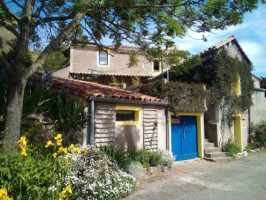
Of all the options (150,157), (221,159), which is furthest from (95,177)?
(221,159)

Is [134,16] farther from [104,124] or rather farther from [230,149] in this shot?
[230,149]

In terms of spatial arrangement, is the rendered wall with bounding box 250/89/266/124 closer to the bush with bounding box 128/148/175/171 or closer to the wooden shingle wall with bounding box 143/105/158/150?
the wooden shingle wall with bounding box 143/105/158/150

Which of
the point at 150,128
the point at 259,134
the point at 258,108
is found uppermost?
the point at 258,108

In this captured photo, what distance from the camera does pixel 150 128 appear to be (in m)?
8.14

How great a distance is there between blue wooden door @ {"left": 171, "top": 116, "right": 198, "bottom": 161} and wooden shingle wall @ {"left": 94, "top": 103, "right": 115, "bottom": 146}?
146 inches

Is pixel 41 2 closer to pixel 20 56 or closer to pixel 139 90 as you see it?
pixel 20 56

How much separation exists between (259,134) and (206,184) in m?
9.91

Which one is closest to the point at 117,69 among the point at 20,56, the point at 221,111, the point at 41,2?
the point at 221,111

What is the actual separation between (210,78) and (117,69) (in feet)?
24.6

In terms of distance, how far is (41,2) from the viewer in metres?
6.44

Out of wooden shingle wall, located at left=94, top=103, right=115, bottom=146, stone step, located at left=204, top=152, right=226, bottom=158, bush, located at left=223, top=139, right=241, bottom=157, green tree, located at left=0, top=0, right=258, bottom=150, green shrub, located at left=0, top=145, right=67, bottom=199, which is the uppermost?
green tree, located at left=0, top=0, right=258, bottom=150

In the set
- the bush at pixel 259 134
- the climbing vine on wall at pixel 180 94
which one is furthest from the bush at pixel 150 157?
the bush at pixel 259 134

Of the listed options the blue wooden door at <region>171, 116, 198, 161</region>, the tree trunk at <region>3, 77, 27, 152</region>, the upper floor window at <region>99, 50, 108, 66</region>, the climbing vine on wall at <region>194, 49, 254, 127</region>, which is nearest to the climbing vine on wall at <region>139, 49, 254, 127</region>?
the climbing vine on wall at <region>194, 49, 254, 127</region>

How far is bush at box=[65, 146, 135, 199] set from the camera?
165 inches
